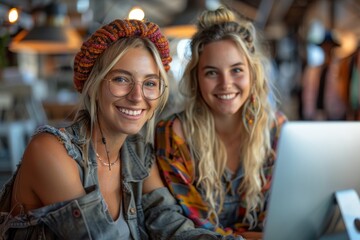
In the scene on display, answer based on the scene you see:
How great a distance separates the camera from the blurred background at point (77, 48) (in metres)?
3.66

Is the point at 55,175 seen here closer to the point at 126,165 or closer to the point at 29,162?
the point at 29,162

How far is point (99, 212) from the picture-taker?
133 centimetres

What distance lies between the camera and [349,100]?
5734mm

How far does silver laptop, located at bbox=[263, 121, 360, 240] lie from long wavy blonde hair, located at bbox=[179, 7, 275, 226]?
0.68 meters

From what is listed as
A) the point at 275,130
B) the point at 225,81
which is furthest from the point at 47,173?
the point at 275,130

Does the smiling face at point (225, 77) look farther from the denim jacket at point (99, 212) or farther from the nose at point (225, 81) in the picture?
the denim jacket at point (99, 212)

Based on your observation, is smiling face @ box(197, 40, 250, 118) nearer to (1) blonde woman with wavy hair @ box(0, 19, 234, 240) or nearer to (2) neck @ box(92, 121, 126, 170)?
(1) blonde woman with wavy hair @ box(0, 19, 234, 240)

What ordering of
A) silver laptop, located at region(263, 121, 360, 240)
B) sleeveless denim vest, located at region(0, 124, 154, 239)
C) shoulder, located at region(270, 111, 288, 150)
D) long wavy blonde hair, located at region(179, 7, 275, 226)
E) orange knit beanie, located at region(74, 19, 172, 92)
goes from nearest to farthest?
silver laptop, located at region(263, 121, 360, 240) < sleeveless denim vest, located at region(0, 124, 154, 239) < orange knit beanie, located at region(74, 19, 172, 92) < long wavy blonde hair, located at region(179, 7, 275, 226) < shoulder, located at region(270, 111, 288, 150)

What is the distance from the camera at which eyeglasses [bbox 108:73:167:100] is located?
4.73ft

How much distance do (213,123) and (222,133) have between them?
0.22ft

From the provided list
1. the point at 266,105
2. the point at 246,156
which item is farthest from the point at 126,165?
the point at 266,105

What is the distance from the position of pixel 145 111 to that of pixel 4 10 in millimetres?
2055

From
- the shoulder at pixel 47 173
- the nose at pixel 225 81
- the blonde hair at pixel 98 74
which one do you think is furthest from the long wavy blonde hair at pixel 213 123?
the shoulder at pixel 47 173

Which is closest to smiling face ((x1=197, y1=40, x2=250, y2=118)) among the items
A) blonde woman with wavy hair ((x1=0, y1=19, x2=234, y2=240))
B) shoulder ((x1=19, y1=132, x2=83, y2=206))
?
blonde woman with wavy hair ((x1=0, y1=19, x2=234, y2=240))
